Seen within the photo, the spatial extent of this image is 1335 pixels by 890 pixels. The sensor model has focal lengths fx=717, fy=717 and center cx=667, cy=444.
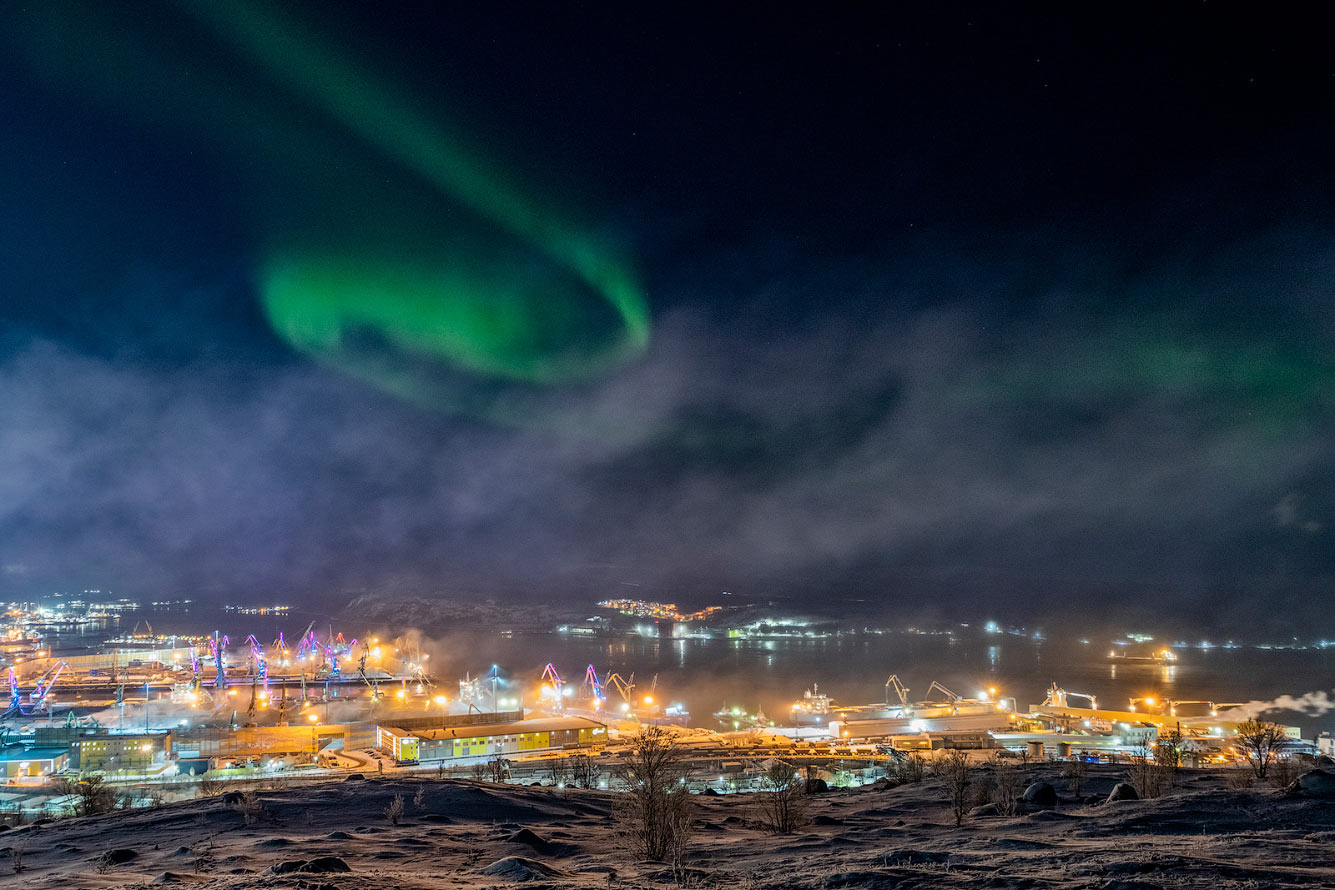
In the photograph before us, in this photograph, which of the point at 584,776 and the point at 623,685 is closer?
the point at 584,776

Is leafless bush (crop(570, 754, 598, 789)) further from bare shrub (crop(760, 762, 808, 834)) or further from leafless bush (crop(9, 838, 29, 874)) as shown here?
leafless bush (crop(9, 838, 29, 874))

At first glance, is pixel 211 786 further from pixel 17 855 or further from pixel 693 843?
pixel 693 843

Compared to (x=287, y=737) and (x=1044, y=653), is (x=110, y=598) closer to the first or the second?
(x=287, y=737)

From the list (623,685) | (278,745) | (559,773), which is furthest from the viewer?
(623,685)

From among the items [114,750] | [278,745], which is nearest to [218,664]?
[114,750]

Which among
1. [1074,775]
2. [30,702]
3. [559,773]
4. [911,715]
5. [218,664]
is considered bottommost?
[911,715]

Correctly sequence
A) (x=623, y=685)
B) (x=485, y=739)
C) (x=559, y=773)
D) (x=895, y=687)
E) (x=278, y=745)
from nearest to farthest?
(x=559, y=773), (x=485, y=739), (x=278, y=745), (x=623, y=685), (x=895, y=687)

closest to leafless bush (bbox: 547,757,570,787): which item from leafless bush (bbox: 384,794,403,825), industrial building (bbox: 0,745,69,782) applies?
leafless bush (bbox: 384,794,403,825)
